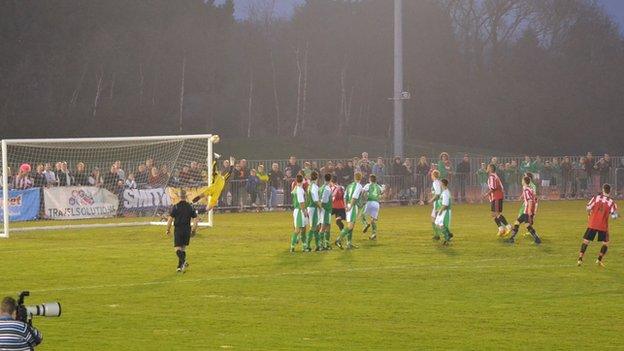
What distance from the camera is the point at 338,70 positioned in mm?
87625

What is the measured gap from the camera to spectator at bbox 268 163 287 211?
44.4 m

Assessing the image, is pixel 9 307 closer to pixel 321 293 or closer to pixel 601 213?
pixel 321 293

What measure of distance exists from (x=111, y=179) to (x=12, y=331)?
28866 mm

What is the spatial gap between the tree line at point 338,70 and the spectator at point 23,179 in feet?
85.2

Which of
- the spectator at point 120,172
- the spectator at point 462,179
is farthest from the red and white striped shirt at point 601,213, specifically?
the spectator at point 462,179

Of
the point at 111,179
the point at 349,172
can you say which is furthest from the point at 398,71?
the point at 111,179

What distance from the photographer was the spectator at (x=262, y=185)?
4431 centimetres

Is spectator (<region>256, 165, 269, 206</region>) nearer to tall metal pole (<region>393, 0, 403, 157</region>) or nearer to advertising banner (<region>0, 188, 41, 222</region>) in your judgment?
tall metal pole (<region>393, 0, 403, 157</region>)

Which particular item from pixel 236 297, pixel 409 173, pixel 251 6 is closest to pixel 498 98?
pixel 251 6

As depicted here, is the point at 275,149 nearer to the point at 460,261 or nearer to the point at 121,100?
the point at 121,100

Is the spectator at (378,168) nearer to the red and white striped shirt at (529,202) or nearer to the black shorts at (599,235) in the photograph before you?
the red and white striped shirt at (529,202)

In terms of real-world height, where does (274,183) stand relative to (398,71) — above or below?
below

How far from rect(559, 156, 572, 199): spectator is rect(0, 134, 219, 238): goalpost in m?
18.2

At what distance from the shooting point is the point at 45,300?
19422mm
